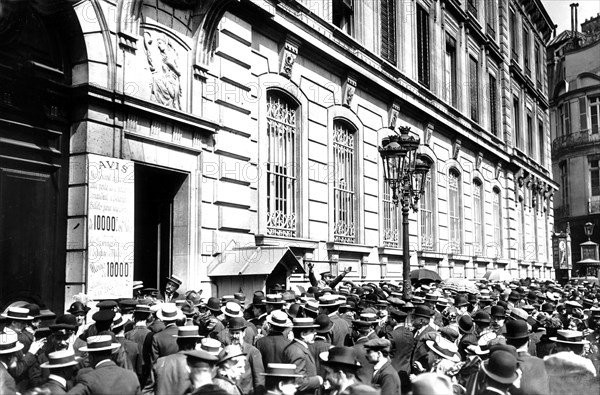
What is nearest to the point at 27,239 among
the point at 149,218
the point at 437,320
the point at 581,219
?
the point at 149,218

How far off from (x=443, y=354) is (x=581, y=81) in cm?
4825

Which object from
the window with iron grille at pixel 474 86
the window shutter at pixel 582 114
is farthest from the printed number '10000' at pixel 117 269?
the window shutter at pixel 582 114

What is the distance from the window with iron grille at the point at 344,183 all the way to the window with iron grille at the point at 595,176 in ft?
117

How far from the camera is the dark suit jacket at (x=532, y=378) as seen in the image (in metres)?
5.89

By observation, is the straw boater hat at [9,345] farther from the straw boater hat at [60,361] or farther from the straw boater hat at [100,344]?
the straw boater hat at [60,361]

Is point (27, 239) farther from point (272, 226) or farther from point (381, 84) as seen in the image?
point (381, 84)

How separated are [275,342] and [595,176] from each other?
1898 inches

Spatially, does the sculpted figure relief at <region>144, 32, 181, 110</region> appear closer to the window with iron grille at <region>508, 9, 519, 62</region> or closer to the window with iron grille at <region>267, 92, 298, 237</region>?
the window with iron grille at <region>267, 92, 298, 237</region>

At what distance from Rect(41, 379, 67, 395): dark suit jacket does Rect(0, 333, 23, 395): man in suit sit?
50cm

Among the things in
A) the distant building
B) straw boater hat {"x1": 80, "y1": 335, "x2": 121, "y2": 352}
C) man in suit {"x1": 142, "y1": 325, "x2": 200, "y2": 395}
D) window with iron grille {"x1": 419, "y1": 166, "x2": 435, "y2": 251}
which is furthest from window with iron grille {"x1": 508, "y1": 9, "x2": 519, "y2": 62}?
straw boater hat {"x1": 80, "y1": 335, "x2": 121, "y2": 352}

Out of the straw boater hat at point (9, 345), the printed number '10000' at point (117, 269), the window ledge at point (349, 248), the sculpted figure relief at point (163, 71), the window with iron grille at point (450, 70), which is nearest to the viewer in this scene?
the straw boater hat at point (9, 345)

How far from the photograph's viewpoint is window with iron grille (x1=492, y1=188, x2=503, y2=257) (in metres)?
34.6

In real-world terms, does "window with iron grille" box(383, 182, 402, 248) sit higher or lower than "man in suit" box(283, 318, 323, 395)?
higher

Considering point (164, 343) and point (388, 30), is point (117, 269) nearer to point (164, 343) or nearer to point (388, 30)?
point (164, 343)
